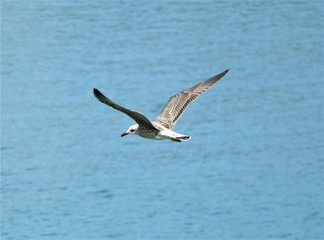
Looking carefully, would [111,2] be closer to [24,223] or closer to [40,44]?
[40,44]

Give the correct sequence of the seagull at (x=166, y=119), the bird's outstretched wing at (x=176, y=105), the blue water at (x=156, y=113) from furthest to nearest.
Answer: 1. the blue water at (x=156, y=113)
2. the bird's outstretched wing at (x=176, y=105)
3. the seagull at (x=166, y=119)

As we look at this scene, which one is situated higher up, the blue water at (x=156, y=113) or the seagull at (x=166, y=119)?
the seagull at (x=166, y=119)

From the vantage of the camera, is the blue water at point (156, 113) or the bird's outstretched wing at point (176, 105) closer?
the bird's outstretched wing at point (176, 105)

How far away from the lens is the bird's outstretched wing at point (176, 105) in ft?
41.7

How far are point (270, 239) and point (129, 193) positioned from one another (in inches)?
128

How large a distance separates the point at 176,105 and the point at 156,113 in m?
13.9

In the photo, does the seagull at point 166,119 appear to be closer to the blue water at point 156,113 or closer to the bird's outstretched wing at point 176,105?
the bird's outstretched wing at point 176,105

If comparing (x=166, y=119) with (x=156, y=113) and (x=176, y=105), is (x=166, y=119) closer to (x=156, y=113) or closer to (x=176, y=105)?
(x=176, y=105)

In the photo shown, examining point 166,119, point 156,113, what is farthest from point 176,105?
point 156,113

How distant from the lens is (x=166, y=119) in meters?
12.8

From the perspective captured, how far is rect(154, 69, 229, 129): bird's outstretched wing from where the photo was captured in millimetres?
12720

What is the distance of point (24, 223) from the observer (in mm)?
24844

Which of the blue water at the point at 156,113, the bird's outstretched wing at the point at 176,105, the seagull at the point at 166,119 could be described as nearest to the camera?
the seagull at the point at 166,119

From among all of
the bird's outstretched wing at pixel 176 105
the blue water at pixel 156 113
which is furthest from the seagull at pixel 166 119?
the blue water at pixel 156 113
